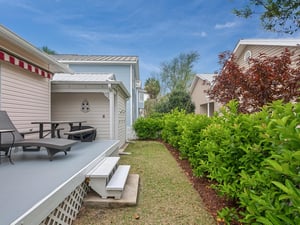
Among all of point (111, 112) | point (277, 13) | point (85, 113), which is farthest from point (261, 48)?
point (85, 113)

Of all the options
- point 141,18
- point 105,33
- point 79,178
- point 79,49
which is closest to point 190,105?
point 141,18

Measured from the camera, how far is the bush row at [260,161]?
1610 mm

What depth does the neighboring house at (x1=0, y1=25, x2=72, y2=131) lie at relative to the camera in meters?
5.51

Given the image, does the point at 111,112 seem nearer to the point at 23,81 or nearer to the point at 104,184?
the point at 23,81

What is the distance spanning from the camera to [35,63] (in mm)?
7055

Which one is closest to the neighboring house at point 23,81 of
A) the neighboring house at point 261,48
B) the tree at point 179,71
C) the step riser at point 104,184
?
the step riser at point 104,184

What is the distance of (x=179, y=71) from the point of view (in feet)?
102

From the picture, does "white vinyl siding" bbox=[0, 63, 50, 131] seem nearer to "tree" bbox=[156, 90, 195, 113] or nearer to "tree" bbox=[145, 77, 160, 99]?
"tree" bbox=[156, 90, 195, 113]

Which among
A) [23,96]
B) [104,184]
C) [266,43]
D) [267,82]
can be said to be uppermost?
[266,43]

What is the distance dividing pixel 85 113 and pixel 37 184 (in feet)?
20.5

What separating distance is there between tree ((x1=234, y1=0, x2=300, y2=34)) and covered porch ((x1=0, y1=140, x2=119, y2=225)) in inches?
265

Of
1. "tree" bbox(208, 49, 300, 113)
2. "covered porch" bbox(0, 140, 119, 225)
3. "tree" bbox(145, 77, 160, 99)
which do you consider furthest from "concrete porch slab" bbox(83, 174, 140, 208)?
"tree" bbox(145, 77, 160, 99)

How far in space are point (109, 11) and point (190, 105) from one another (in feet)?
35.0

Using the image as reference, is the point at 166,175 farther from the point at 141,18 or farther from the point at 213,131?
the point at 141,18
